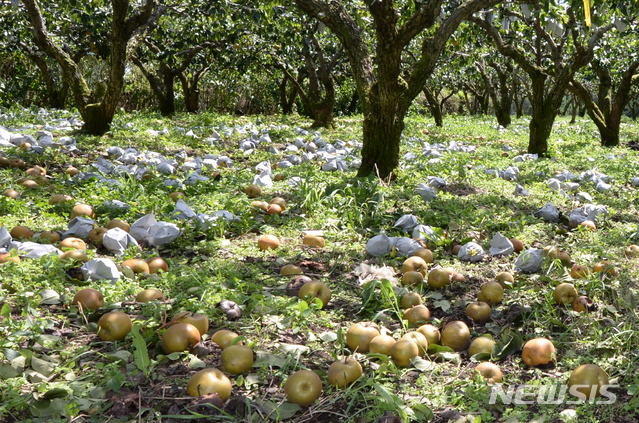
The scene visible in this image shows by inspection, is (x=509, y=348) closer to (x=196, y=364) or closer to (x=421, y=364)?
(x=421, y=364)

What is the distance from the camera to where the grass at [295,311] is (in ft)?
6.23

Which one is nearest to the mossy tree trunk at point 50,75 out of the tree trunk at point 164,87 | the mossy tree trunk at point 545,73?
the tree trunk at point 164,87

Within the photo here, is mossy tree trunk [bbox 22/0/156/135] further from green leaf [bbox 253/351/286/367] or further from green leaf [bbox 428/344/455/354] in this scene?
green leaf [bbox 428/344/455/354]

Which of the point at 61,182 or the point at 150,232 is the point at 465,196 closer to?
the point at 150,232

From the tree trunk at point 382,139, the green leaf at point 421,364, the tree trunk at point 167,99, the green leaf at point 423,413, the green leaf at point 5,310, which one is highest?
the tree trunk at point 167,99

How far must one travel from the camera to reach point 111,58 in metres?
7.64

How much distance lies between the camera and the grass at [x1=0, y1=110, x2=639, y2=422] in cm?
190

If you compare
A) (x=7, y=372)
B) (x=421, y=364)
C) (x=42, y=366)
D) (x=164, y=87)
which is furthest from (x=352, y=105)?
(x=7, y=372)

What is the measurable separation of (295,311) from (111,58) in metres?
6.53

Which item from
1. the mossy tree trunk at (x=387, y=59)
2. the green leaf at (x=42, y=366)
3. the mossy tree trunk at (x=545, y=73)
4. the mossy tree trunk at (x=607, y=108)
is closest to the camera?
the green leaf at (x=42, y=366)

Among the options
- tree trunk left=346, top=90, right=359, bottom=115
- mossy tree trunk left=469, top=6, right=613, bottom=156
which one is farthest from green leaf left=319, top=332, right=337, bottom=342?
tree trunk left=346, top=90, right=359, bottom=115

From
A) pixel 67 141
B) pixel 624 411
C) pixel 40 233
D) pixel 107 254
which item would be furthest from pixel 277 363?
pixel 67 141

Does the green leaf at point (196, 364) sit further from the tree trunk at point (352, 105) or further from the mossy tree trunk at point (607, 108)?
the tree trunk at point (352, 105)

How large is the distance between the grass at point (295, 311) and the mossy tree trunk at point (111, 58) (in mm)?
2773
